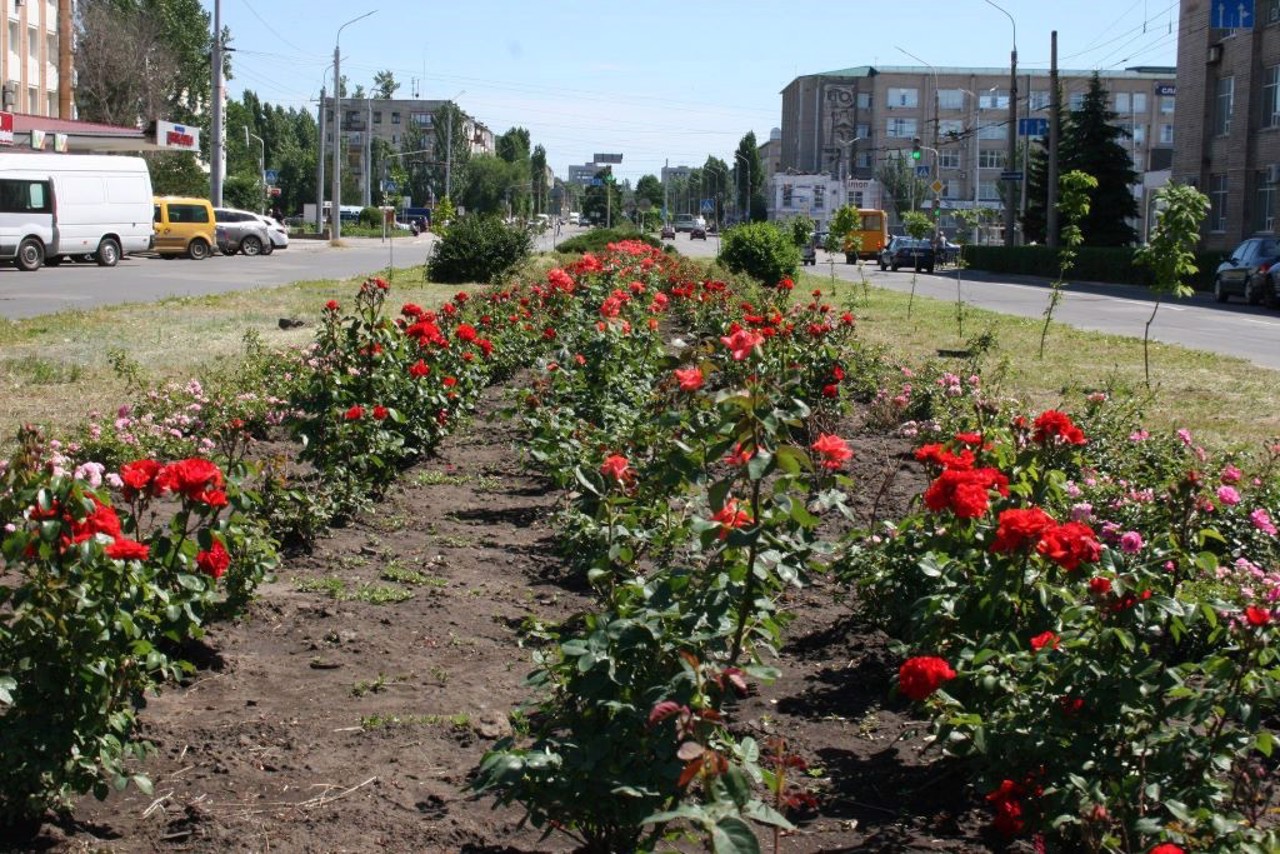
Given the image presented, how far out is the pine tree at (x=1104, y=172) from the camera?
56.6m

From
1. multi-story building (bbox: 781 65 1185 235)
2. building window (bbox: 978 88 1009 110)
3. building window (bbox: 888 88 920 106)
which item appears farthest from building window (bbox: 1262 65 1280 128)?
building window (bbox: 888 88 920 106)

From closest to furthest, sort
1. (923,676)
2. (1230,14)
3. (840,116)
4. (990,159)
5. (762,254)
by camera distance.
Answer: (923,676) < (762,254) < (1230,14) < (990,159) < (840,116)

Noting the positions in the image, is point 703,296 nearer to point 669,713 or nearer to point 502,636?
point 502,636

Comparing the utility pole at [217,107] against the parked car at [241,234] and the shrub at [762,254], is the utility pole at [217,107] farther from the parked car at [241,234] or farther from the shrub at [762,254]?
the shrub at [762,254]

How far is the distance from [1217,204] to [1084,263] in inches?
211

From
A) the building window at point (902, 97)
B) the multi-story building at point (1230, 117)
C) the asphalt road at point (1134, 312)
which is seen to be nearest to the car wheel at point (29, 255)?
the asphalt road at point (1134, 312)

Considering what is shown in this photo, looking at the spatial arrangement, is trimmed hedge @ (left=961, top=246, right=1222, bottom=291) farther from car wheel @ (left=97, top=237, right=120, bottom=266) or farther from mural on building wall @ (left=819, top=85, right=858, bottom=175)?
mural on building wall @ (left=819, top=85, right=858, bottom=175)

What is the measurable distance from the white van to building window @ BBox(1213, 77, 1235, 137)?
3493cm

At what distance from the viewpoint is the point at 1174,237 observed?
1405 cm

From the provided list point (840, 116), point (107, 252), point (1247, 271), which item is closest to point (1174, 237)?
point (1247, 271)

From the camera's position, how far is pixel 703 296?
15.7 meters

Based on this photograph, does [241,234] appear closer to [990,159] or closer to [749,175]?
[990,159]

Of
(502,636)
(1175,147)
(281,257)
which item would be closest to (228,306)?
(502,636)

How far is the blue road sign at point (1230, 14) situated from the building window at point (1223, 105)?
264 inches
